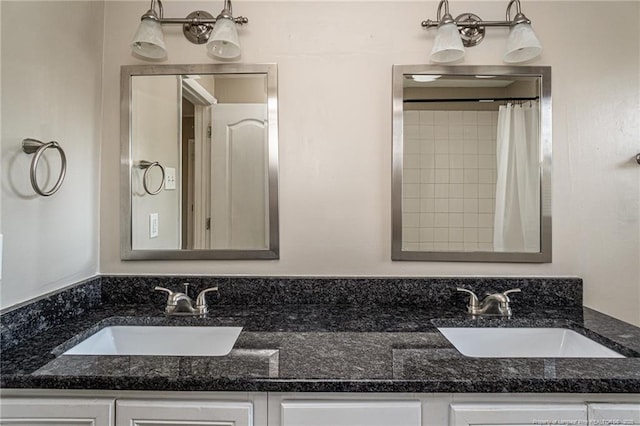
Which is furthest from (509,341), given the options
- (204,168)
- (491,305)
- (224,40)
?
(224,40)

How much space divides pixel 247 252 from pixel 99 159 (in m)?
0.70

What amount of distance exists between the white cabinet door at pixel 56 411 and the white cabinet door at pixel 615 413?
113 centimetres

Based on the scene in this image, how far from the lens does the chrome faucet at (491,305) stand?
137 cm

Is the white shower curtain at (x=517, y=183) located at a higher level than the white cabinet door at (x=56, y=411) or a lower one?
higher

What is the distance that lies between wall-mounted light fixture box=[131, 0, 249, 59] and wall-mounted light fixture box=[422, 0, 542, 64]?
0.76 meters

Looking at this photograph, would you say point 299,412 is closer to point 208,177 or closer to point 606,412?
point 606,412

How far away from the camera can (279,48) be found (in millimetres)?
1544

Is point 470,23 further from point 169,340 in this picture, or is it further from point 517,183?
point 169,340

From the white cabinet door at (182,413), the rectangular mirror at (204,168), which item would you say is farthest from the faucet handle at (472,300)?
the white cabinet door at (182,413)

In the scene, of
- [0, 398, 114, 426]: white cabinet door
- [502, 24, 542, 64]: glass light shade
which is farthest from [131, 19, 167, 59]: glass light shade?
[502, 24, 542, 64]: glass light shade

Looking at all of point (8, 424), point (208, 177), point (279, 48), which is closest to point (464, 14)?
point (279, 48)

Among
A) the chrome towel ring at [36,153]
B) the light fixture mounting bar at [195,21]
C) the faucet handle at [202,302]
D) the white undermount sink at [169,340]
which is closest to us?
the chrome towel ring at [36,153]

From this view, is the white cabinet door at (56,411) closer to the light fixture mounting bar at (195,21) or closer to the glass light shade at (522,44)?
the light fixture mounting bar at (195,21)

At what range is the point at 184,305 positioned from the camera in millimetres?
1387
